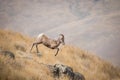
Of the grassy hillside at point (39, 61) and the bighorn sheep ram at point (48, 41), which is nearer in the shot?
the grassy hillside at point (39, 61)

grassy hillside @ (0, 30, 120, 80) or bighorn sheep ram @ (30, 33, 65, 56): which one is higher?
bighorn sheep ram @ (30, 33, 65, 56)

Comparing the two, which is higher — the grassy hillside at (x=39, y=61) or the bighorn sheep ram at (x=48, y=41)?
the bighorn sheep ram at (x=48, y=41)

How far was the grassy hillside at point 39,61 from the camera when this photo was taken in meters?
12.7

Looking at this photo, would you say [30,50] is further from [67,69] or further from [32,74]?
[32,74]

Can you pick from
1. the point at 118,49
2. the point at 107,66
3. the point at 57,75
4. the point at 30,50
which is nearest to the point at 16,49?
the point at 30,50

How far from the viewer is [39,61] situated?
17562mm

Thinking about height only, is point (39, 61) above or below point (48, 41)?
below

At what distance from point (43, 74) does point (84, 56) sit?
36.0ft

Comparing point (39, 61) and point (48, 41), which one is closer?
point (39, 61)

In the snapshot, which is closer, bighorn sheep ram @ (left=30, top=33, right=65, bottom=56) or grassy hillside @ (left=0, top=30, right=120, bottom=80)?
grassy hillside @ (left=0, top=30, right=120, bottom=80)

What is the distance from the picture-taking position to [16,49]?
18.6 metres

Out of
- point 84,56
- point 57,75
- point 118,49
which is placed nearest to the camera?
point 57,75

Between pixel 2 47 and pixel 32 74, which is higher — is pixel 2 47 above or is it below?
above

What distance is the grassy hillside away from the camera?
12.7 metres
